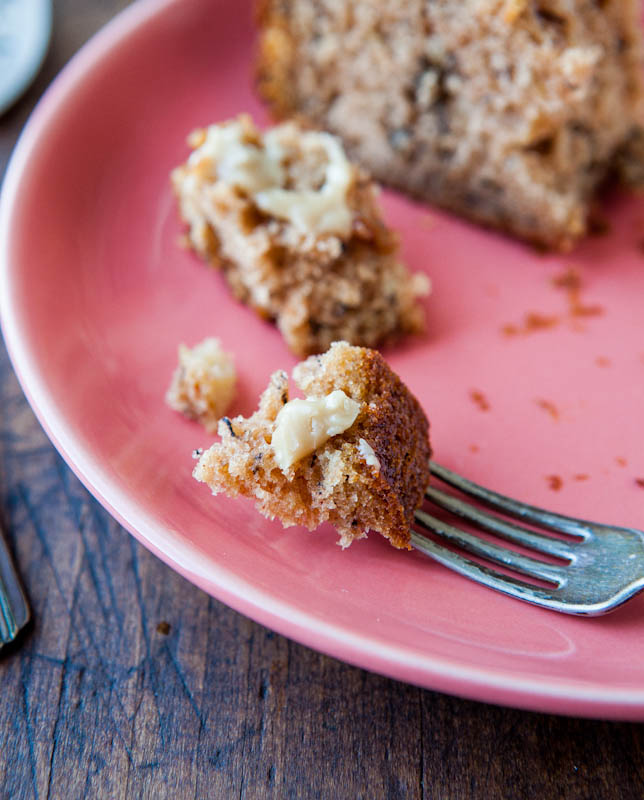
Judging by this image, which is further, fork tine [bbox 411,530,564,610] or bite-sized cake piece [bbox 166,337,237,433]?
bite-sized cake piece [bbox 166,337,237,433]

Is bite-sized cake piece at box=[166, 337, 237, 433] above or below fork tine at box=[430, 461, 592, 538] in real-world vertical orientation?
above

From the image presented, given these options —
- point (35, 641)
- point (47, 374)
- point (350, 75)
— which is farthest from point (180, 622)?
point (350, 75)

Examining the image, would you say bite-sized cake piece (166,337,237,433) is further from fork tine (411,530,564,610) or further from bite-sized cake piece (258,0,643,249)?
bite-sized cake piece (258,0,643,249)

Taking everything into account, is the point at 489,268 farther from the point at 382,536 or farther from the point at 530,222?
the point at 382,536

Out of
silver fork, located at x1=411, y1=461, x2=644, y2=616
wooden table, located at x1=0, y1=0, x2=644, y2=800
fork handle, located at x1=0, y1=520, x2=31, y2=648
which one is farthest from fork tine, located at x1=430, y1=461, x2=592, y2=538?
fork handle, located at x1=0, y1=520, x2=31, y2=648

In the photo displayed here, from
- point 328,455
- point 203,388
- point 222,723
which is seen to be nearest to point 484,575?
point 328,455

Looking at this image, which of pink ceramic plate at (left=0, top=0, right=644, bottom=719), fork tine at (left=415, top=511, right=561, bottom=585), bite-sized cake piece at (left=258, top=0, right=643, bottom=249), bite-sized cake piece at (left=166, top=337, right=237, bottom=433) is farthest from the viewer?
bite-sized cake piece at (left=258, top=0, right=643, bottom=249)
